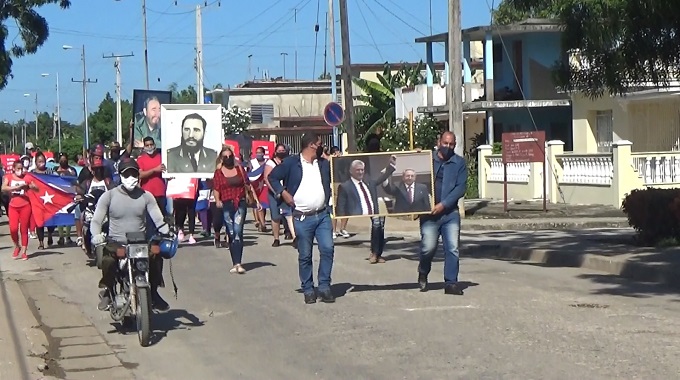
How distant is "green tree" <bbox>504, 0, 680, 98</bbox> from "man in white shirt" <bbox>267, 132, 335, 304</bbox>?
383cm

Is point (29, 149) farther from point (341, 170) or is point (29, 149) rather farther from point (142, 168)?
point (341, 170)

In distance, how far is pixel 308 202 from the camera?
12.3 metres

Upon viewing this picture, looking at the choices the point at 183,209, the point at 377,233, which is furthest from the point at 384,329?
the point at 183,209

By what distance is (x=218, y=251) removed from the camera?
63.3 feet

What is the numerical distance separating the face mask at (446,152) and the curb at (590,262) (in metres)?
3.41

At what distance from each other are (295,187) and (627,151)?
643 inches

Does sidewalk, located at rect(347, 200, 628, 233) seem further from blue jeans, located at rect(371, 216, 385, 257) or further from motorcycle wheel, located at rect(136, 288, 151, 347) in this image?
motorcycle wheel, located at rect(136, 288, 151, 347)

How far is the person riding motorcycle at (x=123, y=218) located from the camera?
10.6m

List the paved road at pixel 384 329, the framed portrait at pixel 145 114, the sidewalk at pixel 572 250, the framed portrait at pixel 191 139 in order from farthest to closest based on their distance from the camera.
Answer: the framed portrait at pixel 145 114 < the framed portrait at pixel 191 139 < the sidewalk at pixel 572 250 < the paved road at pixel 384 329

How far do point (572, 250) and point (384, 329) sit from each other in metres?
7.58

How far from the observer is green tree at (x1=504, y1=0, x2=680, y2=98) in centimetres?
1362

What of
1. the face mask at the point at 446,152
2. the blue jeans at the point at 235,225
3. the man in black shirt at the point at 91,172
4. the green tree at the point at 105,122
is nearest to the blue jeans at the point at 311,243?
the face mask at the point at 446,152

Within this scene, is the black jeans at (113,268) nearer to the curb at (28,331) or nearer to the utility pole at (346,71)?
the curb at (28,331)

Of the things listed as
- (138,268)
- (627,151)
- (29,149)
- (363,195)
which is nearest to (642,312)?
(363,195)
